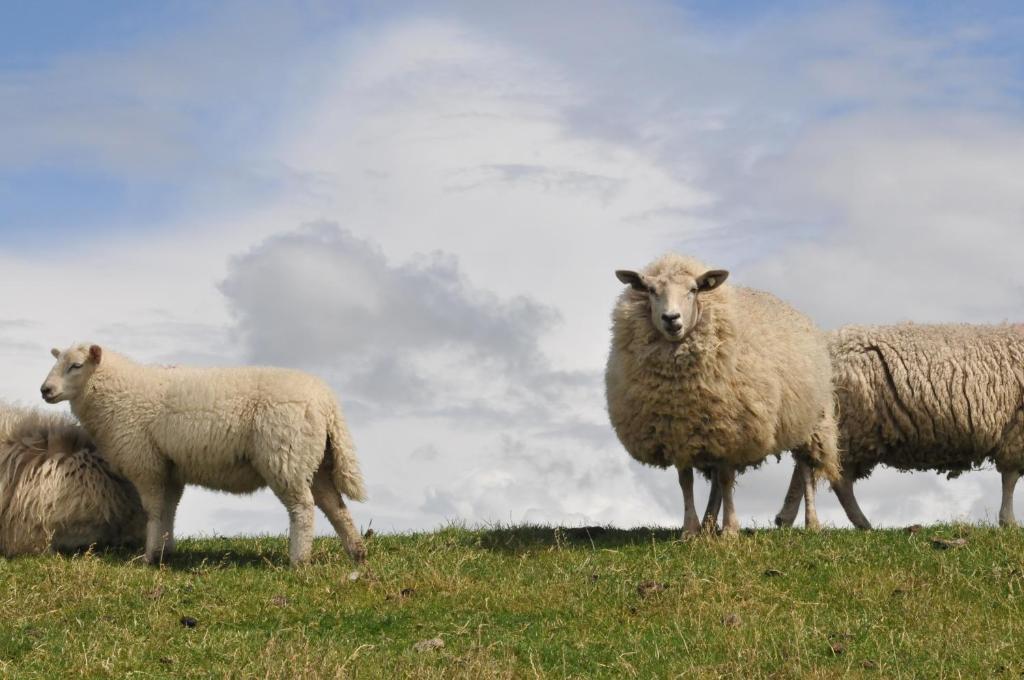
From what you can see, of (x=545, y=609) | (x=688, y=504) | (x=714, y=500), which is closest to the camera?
(x=545, y=609)

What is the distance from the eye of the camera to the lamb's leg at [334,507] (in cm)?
1392

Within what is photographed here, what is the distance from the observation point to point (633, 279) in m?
14.4

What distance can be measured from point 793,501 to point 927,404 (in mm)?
2302

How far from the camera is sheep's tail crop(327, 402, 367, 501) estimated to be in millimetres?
13633

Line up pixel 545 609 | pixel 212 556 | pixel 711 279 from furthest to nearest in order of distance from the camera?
pixel 212 556 < pixel 711 279 < pixel 545 609

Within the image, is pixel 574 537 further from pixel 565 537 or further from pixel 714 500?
pixel 714 500

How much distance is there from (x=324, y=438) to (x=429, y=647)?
3.97m

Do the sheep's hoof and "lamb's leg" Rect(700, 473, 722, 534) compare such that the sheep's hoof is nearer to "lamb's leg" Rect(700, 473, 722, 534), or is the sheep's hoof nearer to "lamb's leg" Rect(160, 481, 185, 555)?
"lamb's leg" Rect(160, 481, 185, 555)

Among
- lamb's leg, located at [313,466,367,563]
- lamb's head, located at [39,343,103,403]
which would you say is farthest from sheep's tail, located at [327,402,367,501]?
lamb's head, located at [39,343,103,403]

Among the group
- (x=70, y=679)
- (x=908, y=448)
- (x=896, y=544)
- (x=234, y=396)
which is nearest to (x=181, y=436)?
(x=234, y=396)

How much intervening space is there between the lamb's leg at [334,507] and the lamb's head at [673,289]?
4076 millimetres

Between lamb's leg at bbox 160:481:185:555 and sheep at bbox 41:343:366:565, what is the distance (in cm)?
1

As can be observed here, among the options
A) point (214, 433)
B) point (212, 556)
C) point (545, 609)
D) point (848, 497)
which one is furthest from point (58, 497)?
point (848, 497)

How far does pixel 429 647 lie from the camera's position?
32.6ft
